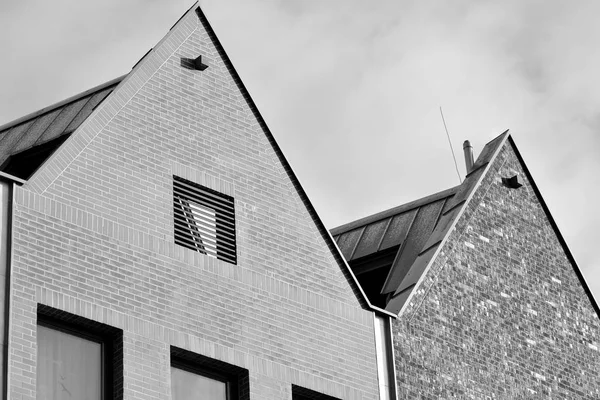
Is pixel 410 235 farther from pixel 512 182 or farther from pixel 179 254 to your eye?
pixel 179 254

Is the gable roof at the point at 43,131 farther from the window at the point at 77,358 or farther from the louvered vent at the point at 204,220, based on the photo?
the window at the point at 77,358

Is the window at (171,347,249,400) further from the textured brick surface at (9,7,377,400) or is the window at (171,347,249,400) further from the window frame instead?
the textured brick surface at (9,7,377,400)

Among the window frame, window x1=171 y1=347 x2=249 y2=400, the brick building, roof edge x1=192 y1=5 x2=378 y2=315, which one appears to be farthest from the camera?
roof edge x1=192 y1=5 x2=378 y2=315

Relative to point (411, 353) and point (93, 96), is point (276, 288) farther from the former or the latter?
point (93, 96)

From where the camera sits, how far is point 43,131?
1125 inches

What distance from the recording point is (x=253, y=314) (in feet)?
86.8

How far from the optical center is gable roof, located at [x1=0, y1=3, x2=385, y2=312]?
26.1m

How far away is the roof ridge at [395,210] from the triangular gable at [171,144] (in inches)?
294

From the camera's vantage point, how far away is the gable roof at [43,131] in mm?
27406

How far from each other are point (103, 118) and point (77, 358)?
4.26m

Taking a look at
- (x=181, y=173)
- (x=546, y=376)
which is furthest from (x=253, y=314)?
(x=546, y=376)

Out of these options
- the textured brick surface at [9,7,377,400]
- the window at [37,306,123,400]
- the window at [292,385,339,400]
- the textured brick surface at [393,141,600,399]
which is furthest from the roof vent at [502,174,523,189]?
the window at [37,306,123,400]

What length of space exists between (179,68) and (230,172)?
2.07m

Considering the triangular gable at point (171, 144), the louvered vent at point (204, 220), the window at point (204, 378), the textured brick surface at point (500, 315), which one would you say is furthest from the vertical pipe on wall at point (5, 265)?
the textured brick surface at point (500, 315)
